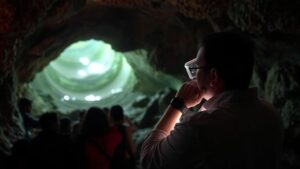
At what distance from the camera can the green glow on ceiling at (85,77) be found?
637 inches

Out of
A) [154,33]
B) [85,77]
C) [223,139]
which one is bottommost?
[85,77]

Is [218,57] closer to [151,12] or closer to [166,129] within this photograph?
[166,129]

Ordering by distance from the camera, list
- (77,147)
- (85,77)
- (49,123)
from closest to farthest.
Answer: (49,123) < (77,147) < (85,77)

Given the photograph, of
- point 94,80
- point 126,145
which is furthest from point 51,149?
point 94,80

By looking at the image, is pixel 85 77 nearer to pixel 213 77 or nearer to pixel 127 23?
pixel 127 23

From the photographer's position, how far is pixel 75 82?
1920cm

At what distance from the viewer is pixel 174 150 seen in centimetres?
186

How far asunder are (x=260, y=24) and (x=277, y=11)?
19.9 inches

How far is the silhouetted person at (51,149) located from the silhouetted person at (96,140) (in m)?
0.20

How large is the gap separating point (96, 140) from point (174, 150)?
2.24m

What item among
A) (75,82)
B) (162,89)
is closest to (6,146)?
(162,89)

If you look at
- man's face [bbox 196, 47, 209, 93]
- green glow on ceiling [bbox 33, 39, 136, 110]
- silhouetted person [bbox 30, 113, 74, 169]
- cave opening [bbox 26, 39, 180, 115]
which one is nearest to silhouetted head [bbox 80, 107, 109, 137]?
silhouetted person [bbox 30, 113, 74, 169]

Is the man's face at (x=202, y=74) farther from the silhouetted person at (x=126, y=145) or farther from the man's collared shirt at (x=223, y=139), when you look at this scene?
the silhouetted person at (x=126, y=145)

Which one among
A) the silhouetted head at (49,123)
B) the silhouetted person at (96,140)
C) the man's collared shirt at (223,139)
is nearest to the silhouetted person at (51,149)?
the silhouetted head at (49,123)
